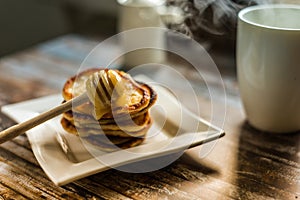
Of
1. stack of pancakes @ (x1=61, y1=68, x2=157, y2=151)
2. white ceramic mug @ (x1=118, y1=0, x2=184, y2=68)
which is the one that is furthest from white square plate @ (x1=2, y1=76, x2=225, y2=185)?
white ceramic mug @ (x1=118, y1=0, x2=184, y2=68)

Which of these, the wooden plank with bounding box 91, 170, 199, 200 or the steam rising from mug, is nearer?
the wooden plank with bounding box 91, 170, 199, 200

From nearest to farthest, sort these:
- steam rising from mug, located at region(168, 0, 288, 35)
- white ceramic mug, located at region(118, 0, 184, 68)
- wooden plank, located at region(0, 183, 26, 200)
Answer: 1. wooden plank, located at region(0, 183, 26, 200)
2. steam rising from mug, located at region(168, 0, 288, 35)
3. white ceramic mug, located at region(118, 0, 184, 68)

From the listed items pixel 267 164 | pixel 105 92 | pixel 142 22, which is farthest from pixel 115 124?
pixel 142 22

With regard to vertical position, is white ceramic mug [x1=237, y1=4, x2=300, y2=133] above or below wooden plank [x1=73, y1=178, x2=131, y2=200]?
above

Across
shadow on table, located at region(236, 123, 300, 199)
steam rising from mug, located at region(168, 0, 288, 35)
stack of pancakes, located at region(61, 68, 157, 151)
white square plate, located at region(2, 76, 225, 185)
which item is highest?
steam rising from mug, located at region(168, 0, 288, 35)

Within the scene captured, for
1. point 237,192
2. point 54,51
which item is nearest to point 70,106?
point 237,192

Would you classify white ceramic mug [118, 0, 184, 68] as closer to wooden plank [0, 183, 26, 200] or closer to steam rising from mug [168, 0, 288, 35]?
steam rising from mug [168, 0, 288, 35]

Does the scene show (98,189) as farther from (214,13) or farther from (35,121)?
(214,13)
